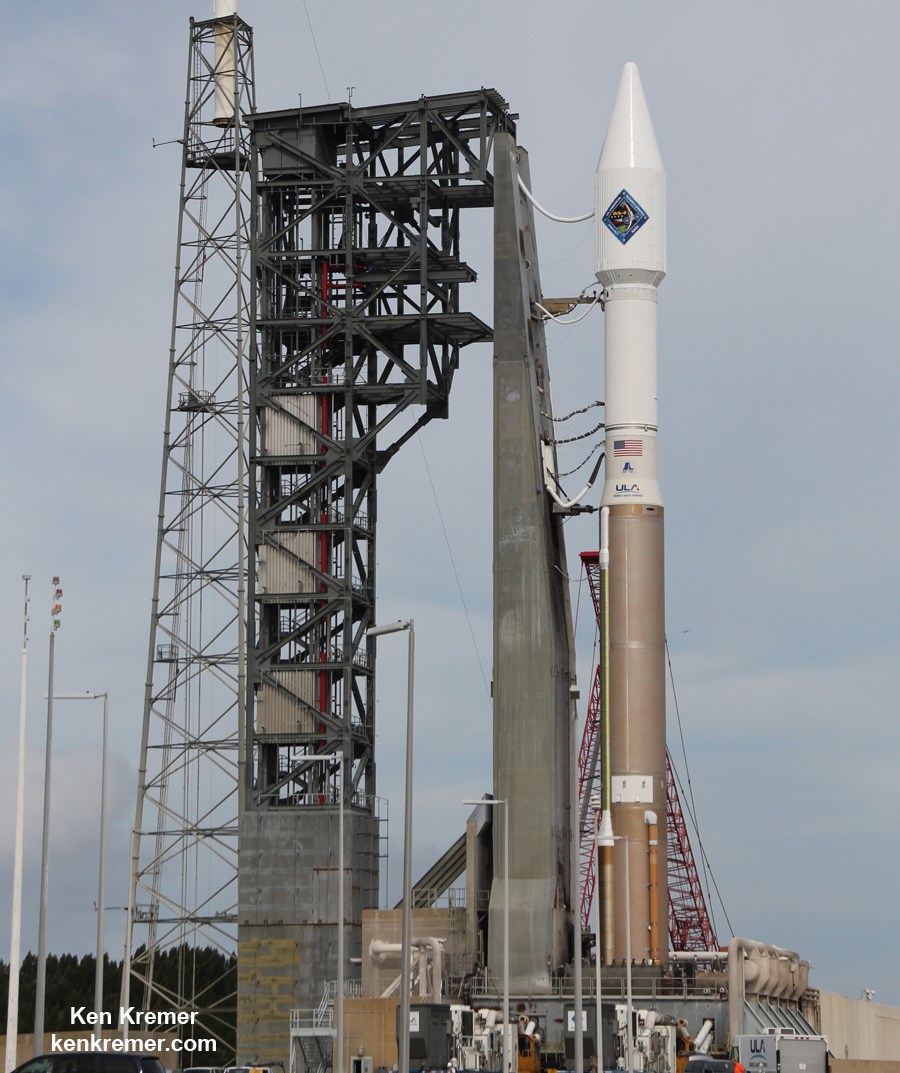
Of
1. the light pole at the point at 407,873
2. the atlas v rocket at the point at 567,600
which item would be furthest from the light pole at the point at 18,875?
the atlas v rocket at the point at 567,600

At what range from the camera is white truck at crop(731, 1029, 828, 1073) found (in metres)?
58.9

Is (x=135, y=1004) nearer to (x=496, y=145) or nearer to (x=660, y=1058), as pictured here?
(x=660, y=1058)

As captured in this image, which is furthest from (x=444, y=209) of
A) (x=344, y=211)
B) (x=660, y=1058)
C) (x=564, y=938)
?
(x=660, y=1058)

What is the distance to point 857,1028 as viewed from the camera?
91.9 meters

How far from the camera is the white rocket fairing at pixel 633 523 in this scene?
73.6 m

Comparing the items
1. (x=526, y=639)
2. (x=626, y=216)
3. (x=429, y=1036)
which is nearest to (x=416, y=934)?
(x=429, y=1036)

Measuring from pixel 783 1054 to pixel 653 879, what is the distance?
14777 millimetres

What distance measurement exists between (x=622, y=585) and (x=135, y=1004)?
39.5 metres

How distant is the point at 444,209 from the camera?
277 ft

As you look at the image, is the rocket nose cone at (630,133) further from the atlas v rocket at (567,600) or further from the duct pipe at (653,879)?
the duct pipe at (653,879)

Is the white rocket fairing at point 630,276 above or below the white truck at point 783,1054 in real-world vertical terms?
above

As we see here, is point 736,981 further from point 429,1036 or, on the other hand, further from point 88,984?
point 88,984

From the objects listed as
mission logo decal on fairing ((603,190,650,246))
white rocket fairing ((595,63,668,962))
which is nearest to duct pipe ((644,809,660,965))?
white rocket fairing ((595,63,668,962))

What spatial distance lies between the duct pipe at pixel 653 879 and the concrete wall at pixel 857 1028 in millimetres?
10310
